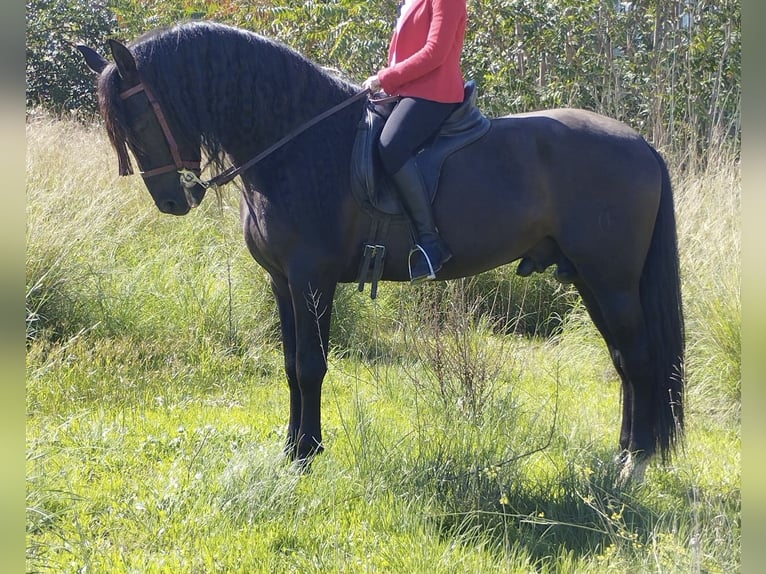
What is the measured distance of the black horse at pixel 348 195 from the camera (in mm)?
3943

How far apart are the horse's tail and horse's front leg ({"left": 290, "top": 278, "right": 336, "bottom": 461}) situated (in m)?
1.90

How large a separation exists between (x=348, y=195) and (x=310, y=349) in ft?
2.85

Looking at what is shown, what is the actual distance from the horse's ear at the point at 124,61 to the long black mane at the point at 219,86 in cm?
4

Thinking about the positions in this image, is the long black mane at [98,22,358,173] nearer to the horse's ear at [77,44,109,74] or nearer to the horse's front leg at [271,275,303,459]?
the horse's ear at [77,44,109,74]

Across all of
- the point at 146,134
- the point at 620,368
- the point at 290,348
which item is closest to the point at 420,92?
the point at 146,134

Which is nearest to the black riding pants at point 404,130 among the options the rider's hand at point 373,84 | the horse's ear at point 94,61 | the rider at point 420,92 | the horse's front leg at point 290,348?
the rider at point 420,92

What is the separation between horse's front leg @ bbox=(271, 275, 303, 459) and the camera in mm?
4434

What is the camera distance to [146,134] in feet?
12.9

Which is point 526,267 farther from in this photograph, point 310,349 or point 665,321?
point 310,349

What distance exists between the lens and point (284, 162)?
4125 mm

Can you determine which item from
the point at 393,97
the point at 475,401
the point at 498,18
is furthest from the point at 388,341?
the point at 498,18

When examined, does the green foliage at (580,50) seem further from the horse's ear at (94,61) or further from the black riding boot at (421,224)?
the horse's ear at (94,61)

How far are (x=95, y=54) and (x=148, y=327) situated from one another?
2807mm
